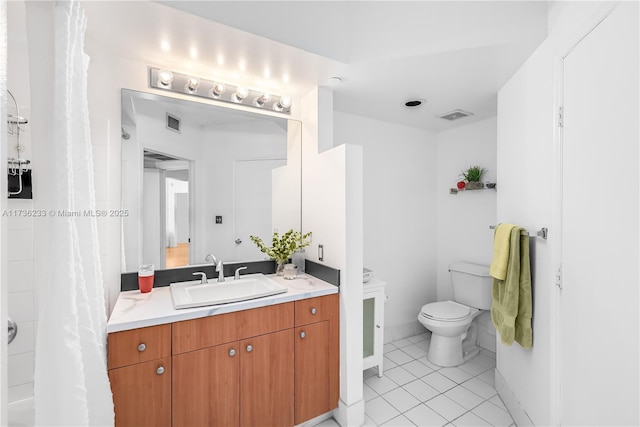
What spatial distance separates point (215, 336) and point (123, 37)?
1603mm

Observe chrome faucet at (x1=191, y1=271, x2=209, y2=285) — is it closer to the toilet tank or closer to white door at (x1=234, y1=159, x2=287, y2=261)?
white door at (x1=234, y1=159, x2=287, y2=261)

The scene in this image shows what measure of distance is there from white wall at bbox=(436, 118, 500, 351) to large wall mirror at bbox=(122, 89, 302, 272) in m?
1.77

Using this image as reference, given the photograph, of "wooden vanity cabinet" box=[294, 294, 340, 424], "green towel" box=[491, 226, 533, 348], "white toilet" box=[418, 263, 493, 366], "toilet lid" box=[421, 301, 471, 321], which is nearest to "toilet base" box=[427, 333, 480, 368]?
"white toilet" box=[418, 263, 493, 366]

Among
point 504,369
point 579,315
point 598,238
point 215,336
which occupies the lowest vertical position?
point 504,369

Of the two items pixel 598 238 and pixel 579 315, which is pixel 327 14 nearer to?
pixel 598 238

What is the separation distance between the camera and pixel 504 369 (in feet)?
7.03

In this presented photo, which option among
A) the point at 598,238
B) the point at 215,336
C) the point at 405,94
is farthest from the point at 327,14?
the point at 215,336

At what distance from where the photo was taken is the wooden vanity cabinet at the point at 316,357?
5.77 ft

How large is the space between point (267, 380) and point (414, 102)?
2251 mm

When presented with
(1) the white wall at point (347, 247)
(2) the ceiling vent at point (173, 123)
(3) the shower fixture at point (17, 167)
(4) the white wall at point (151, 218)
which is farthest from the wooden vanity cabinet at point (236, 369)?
(2) the ceiling vent at point (173, 123)

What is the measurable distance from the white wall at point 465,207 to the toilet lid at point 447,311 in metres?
0.38

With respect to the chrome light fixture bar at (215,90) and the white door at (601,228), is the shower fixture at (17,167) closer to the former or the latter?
the chrome light fixture bar at (215,90)

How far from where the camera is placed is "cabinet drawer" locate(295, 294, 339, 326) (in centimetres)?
176

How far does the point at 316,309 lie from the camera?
182cm
